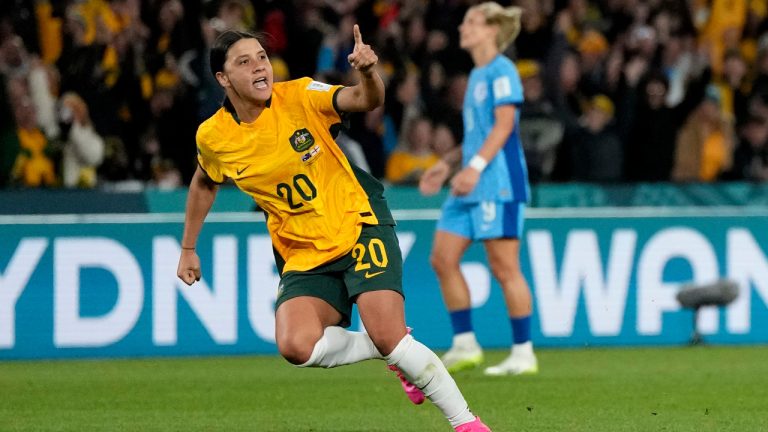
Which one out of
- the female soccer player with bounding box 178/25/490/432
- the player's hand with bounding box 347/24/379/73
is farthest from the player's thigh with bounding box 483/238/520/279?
the player's hand with bounding box 347/24/379/73

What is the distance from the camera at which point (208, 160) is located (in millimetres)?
6543

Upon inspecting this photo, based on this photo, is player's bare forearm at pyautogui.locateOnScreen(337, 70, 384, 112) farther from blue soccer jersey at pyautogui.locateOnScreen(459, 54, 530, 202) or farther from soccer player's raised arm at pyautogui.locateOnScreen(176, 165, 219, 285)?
blue soccer jersey at pyautogui.locateOnScreen(459, 54, 530, 202)

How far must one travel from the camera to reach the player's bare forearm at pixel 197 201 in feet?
22.0

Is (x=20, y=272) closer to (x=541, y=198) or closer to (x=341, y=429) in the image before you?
(x=541, y=198)

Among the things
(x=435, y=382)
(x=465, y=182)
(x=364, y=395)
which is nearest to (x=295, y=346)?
(x=435, y=382)

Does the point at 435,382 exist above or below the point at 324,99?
below

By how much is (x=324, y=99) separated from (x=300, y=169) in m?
0.31

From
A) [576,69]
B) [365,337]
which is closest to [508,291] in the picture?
[365,337]

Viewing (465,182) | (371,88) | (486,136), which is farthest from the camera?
(486,136)

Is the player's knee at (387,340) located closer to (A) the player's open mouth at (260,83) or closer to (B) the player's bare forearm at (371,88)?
(B) the player's bare forearm at (371,88)

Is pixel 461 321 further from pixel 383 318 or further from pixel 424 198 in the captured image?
pixel 383 318

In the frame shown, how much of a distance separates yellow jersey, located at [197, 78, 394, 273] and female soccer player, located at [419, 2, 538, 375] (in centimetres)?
295

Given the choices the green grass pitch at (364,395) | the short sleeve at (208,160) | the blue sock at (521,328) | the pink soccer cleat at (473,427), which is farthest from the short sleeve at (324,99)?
the blue sock at (521,328)

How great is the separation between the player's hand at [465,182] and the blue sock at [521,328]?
111cm
